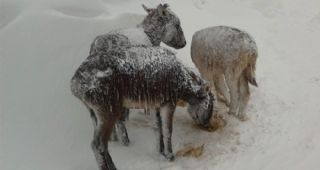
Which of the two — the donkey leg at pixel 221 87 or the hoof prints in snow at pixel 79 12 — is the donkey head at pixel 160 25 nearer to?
the donkey leg at pixel 221 87

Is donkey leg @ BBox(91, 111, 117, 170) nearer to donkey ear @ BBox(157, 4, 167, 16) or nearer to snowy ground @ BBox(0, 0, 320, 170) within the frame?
snowy ground @ BBox(0, 0, 320, 170)

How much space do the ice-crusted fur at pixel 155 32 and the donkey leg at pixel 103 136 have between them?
1.44 metres

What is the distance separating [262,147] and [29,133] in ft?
10.6

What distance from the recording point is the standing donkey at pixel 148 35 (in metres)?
7.01

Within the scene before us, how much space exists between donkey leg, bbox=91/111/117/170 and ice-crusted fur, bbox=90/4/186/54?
144cm

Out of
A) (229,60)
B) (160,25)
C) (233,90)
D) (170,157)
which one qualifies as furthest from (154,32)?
(170,157)

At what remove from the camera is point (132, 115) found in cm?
768

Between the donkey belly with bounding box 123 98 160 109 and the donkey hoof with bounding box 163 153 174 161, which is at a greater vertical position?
the donkey belly with bounding box 123 98 160 109

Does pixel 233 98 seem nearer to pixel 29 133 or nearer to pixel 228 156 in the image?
pixel 228 156

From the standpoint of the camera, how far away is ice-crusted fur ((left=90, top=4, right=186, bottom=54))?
7.16 metres

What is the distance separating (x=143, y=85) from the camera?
611 centimetres

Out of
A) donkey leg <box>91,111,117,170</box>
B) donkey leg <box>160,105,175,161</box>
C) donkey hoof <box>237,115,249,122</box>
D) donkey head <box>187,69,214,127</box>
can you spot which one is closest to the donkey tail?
donkey hoof <box>237,115,249,122</box>

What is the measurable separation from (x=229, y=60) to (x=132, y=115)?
1.70 m

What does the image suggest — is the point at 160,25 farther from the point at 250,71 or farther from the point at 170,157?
the point at 170,157
